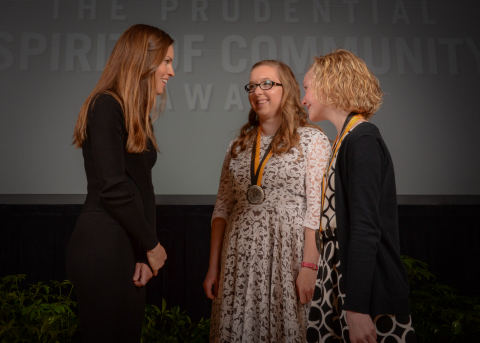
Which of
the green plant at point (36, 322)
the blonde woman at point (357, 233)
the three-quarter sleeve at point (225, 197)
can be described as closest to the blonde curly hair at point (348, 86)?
the blonde woman at point (357, 233)

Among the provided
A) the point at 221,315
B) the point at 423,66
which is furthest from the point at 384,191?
the point at 423,66

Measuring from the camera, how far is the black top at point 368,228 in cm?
93

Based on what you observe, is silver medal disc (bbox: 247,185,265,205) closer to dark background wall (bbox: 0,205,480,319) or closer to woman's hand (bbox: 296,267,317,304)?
woman's hand (bbox: 296,267,317,304)

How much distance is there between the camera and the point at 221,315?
5.51ft

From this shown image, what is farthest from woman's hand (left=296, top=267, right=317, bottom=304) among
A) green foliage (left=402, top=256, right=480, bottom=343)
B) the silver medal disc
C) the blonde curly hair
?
green foliage (left=402, top=256, right=480, bottom=343)

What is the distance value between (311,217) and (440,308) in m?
1.53

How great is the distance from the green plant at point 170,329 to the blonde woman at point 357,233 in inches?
69.5

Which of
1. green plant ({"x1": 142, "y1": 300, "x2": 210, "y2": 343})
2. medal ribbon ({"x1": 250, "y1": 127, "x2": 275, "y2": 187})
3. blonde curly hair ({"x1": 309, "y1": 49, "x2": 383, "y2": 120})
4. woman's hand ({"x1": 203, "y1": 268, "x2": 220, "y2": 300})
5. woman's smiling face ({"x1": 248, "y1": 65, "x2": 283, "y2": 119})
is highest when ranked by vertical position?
woman's smiling face ({"x1": 248, "y1": 65, "x2": 283, "y2": 119})

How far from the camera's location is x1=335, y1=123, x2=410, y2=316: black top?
3.06ft

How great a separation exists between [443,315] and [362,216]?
1.93 meters

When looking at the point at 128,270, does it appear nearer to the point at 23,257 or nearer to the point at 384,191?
the point at 384,191

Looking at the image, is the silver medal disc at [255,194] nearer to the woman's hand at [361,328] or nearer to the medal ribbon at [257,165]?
the medal ribbon at [257,165]

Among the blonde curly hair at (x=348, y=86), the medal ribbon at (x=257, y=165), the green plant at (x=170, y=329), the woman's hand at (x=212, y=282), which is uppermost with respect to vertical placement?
the blonde curly hair at (x=348, y=86)

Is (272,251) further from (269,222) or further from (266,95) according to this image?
(266,95)
